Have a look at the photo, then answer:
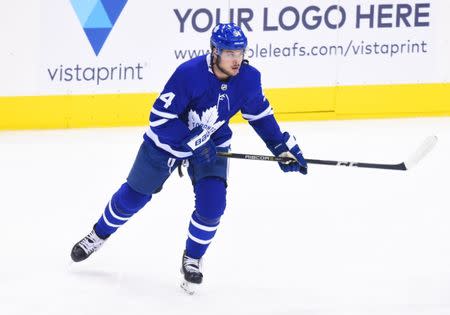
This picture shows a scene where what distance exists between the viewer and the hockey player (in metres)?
3.67

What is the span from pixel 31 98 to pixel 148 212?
76.0 inches

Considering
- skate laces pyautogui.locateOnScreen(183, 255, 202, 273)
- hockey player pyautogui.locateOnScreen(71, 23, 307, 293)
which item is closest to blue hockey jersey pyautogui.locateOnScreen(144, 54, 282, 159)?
hockey player pyautogui.locateOnScreen(71, 23, 307, 293)

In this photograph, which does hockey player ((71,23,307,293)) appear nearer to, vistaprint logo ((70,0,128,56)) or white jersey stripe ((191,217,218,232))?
white jersey stripe ((191,217,218,232))

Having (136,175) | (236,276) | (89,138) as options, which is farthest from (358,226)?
(89,138)

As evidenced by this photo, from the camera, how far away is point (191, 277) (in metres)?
3.80

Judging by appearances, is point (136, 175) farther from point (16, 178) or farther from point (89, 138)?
point (89, 138)

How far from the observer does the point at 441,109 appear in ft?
23.8

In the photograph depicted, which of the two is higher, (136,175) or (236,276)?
(136,175)

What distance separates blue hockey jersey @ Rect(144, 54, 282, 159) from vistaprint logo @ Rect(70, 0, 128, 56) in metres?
2.80

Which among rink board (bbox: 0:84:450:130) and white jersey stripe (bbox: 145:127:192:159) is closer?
white jersey stripe (bbox: 145:127:192:159)

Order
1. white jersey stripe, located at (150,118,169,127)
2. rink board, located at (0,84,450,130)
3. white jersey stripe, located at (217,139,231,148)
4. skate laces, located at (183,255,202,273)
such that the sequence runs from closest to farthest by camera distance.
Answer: white jersey stripe, located at (150,118,169,127) → skate laces, located at (183,255,202,273) → white jersey stripe, located at (217,139,231,148) → rink board, located at (0,84,450,130)

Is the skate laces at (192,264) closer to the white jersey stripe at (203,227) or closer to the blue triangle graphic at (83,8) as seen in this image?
the white jersey stripe at (203,227)

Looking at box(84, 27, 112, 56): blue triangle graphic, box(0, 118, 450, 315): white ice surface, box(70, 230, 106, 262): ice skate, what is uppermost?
box(84, 27, 112, 56): blue triangle graphic

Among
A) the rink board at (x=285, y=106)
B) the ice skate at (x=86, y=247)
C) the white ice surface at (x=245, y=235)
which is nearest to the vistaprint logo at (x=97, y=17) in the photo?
the rink board at (x=285, y=106)
